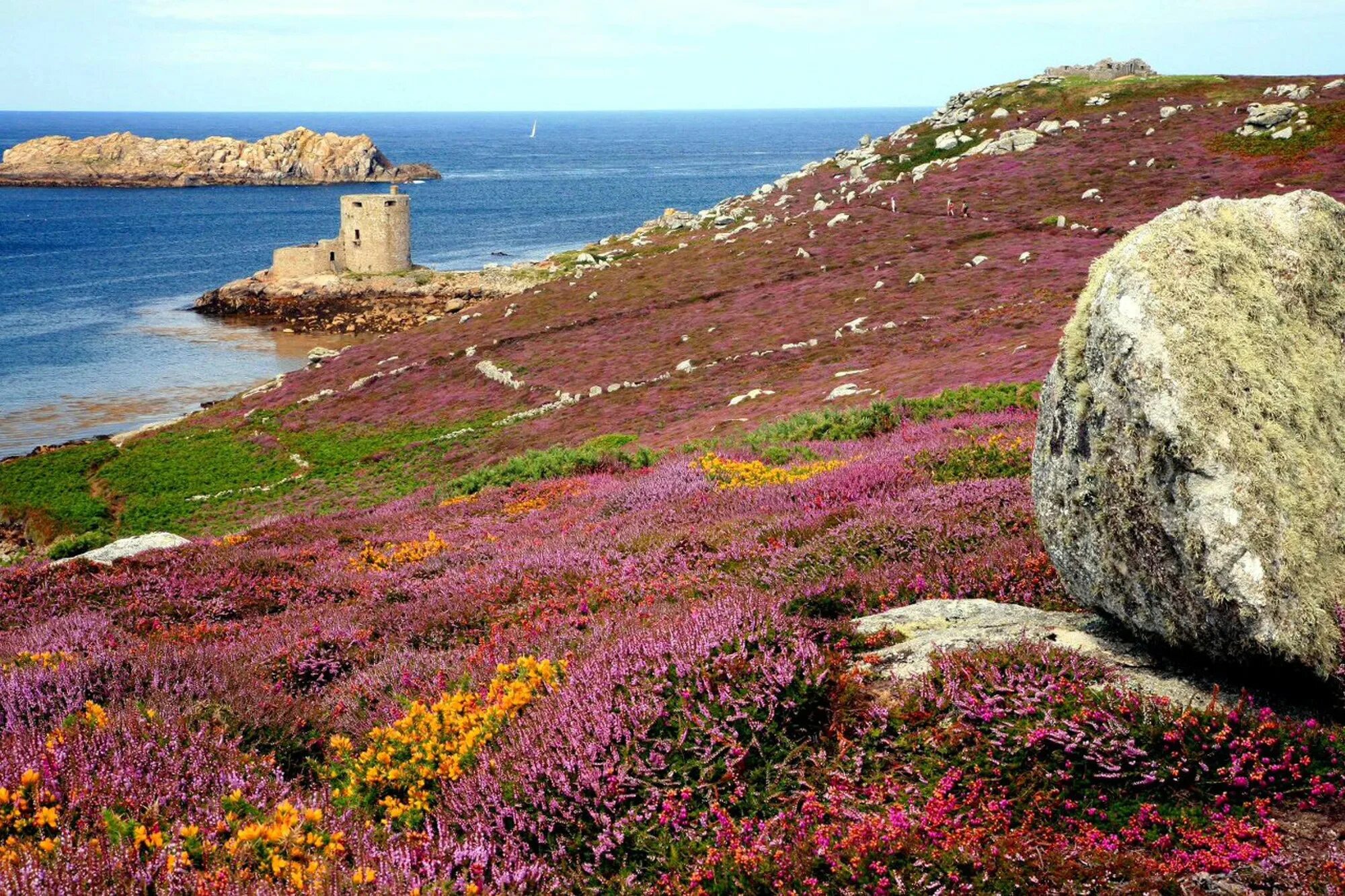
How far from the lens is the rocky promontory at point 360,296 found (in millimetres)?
82000

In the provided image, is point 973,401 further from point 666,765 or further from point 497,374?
point 497,374

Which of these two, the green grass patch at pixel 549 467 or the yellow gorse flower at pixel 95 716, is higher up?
the yellow gorse flower at pixel 95 716

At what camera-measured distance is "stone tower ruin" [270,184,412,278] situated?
297 feet

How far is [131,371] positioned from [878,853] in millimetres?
75932

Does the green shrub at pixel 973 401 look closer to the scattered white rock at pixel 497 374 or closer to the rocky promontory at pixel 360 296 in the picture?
the scattered white rock at pixel 497 374

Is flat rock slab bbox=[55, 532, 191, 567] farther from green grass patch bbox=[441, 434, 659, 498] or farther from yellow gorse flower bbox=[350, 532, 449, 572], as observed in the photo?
green grass patch bbox=[441, 434, 659, 498]

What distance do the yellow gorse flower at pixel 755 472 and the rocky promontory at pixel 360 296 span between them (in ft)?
215

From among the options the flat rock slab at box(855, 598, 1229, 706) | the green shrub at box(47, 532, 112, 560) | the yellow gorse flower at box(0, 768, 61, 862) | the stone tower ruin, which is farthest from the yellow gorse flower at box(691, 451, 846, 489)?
the stone tower ruin

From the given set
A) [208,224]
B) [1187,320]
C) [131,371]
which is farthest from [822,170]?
[208,224]

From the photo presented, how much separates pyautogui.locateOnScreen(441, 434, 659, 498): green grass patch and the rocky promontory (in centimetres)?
5731

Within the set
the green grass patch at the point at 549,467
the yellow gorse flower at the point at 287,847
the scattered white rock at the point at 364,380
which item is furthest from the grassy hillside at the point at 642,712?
the scattered white rock at the point at 364,380

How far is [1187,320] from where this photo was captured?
18.0ft

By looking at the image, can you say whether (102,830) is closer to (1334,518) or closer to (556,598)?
(556,598)

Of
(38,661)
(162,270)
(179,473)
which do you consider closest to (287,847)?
(38,661)
